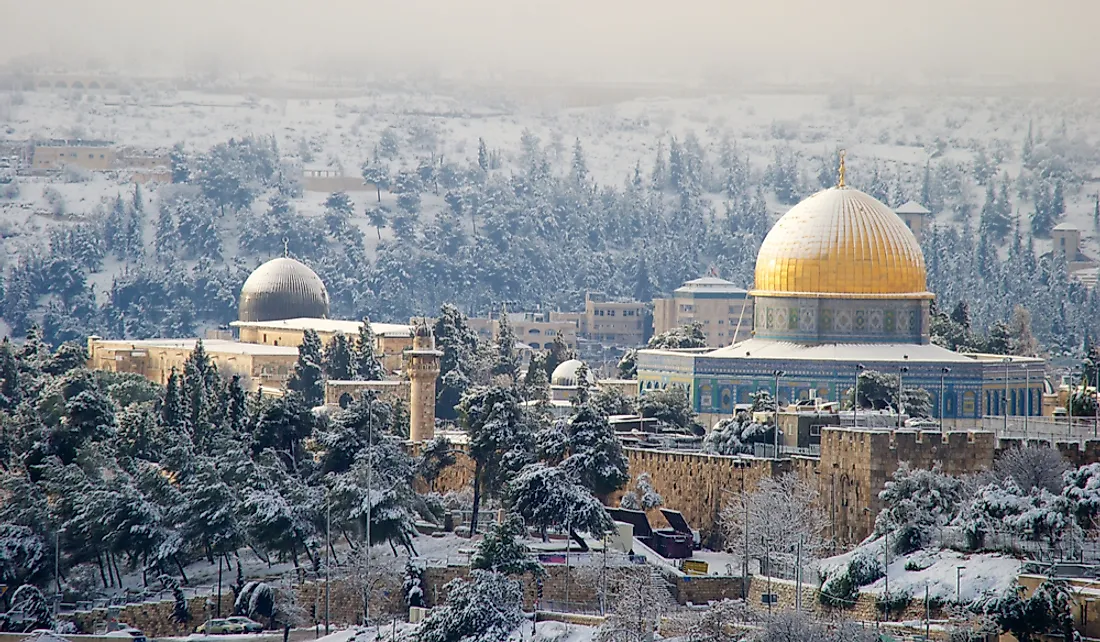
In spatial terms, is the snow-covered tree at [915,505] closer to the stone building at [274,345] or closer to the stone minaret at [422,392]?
the stone minaret at [422,392]

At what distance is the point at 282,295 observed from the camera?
108 metres

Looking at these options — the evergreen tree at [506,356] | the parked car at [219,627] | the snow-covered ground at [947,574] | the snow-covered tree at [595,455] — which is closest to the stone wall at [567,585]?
the parked car at [219,627]

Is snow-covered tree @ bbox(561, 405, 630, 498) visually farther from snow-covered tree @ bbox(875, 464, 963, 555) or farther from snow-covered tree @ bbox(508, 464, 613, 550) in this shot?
snow-covered tree @ bbox(875, 464, 963, 555)

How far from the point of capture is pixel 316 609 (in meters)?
57.0

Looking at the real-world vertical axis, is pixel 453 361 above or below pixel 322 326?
below

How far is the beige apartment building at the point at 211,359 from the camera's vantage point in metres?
94.0

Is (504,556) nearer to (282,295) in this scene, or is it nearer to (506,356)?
(506,356)

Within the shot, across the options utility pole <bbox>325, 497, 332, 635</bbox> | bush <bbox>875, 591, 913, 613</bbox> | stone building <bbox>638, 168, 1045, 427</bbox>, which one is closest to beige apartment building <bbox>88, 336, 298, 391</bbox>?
stone building <bbox>638, 168, 1045, 427</bbox>

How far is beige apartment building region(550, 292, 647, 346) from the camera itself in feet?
517

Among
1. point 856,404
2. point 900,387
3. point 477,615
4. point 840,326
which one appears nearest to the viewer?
point 477,615

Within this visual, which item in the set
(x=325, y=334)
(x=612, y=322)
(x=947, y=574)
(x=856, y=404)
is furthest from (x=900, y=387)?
(x=612, y=322)

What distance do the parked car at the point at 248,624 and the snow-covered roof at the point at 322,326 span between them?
127ft

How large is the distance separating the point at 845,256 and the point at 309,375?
18462mm

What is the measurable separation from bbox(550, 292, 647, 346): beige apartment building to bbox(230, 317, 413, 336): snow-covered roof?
50.8 meters
